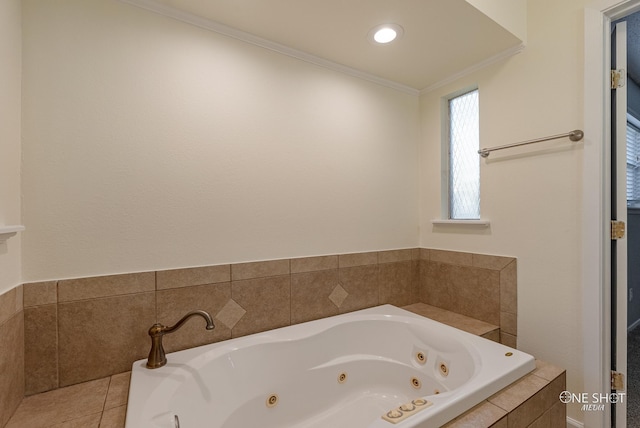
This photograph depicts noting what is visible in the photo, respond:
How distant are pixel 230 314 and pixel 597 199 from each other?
2.05m

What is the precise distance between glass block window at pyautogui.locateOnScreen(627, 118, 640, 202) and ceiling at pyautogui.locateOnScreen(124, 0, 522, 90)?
1.77 meters

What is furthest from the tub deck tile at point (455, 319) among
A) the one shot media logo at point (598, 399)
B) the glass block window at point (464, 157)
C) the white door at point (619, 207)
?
the glass block window at point (464, 157)

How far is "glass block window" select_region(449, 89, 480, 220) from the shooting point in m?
2.15

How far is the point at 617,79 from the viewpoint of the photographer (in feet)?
4.89

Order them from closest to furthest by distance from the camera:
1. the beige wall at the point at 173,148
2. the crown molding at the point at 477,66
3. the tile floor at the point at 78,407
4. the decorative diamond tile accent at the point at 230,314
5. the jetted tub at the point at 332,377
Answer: the tile floor at the point at 78,407 < the jetted tub at the point at 332,377 < the beige wall at the point at 173,148 < the decorative diamond tile accent at the point at 230,314 < the crown molding at the point at 477,66

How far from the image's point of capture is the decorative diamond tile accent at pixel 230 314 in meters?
1.57

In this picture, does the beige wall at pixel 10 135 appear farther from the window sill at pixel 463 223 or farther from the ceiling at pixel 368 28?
the window sill at pixel 463 223

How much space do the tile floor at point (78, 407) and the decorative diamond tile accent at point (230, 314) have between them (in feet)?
1.56

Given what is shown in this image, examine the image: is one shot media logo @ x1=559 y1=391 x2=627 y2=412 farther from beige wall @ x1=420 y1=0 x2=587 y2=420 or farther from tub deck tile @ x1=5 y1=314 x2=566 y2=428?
tub deck tile @ x1=5 y1=314 x2=566 y2=428

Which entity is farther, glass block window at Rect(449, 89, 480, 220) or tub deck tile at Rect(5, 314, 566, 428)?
glass block window at Rect(449, 89, 480, 220)

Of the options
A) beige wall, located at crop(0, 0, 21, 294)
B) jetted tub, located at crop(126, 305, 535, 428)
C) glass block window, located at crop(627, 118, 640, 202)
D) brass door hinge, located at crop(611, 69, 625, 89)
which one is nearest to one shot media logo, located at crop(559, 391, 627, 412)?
jetted tub, located at crop(126, 305, 535, 428)

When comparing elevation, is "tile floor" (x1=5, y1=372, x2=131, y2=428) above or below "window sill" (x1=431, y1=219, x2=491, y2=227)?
below

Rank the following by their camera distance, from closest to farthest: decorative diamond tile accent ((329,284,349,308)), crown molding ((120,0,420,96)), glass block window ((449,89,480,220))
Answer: crown molding ((120,0,420,96)) < decorative diamond tile accent ((329,284,349,308)) < glass block window ((449,89,480,220))

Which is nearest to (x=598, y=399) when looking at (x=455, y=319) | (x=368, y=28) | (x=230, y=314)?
(x=455, y=319)
